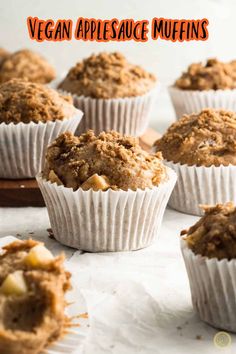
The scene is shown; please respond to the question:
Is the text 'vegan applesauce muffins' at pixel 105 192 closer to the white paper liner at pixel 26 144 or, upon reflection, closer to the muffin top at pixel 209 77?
the white paper liner at pixel 26 144

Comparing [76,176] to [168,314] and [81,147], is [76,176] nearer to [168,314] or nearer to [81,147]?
[81,147]

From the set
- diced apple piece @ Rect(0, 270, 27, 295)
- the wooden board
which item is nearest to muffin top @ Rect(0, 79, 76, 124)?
the wooden board

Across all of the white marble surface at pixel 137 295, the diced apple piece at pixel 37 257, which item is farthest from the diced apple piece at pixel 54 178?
the diced apple piece at pixel 37 257

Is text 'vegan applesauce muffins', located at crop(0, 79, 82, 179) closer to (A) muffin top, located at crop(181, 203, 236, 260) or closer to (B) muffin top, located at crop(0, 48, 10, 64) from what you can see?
(A) muffin top, located at crop(181, 203, 236, 260)

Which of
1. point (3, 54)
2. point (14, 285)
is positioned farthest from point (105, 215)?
point (3, 54)

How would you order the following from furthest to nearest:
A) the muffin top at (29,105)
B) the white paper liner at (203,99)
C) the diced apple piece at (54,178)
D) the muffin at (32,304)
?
the white paper liner at (203,99) → the muffin top at (29,105) → the diced apple piece at (54,178) → the muffin at (32,304)
